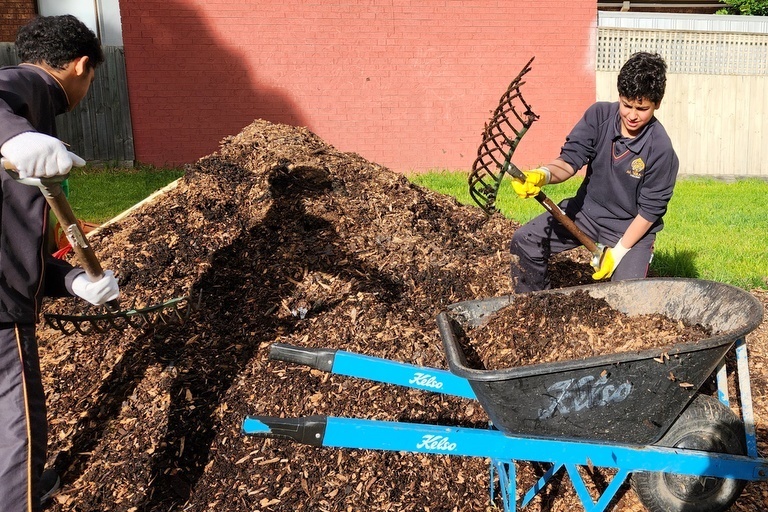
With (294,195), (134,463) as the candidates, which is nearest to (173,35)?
(294,195)

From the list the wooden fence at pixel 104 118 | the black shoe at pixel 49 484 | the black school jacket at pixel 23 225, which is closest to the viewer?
the black school jacket at pixel 23 225

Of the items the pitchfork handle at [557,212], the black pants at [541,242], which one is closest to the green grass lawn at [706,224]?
the black pants at [541,242]

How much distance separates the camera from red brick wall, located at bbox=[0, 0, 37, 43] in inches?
484

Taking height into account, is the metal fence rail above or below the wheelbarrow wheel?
above

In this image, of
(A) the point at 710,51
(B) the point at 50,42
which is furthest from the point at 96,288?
(A) the point at 710,51

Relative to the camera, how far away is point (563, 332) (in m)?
2.90

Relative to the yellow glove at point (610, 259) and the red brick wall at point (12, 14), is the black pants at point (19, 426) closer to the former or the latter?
the yellow glove at point (610, 259)

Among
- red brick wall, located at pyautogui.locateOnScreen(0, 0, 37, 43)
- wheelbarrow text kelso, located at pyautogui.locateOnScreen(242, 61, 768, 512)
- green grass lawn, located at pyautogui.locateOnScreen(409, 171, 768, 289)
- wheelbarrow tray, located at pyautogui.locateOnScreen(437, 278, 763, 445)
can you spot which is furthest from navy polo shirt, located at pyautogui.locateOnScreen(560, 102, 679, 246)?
red brick wall, located at pyautogui.locateOnScreen(0, 0, 37, 43)

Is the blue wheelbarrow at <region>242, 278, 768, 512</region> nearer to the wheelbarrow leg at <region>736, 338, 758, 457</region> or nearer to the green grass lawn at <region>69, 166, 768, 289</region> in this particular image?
the wheelbarrow leg at <region>736, 338, 758, 457</region>

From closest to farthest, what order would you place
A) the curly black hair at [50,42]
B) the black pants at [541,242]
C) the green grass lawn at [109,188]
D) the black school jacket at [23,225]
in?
the black school jacket at [23,225] < the curly black hair at [50,42] < the black pants at [541,242] < the green grass lawn at [109,188]

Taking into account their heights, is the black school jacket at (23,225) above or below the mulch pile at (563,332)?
above

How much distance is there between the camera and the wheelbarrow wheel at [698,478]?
2.69 metres

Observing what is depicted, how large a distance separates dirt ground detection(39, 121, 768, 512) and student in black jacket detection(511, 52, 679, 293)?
1.61ft

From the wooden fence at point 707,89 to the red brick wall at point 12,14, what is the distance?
10.3 metres
